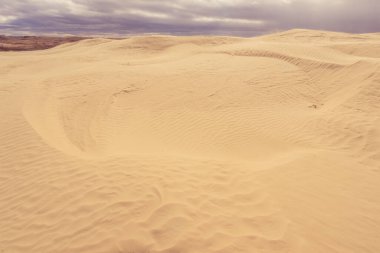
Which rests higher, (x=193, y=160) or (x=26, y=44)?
(x=26, y=44)

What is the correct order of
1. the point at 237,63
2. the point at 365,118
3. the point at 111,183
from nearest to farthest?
1. the point at 111,183
2. the point at 365,118
3. the point at 237,63

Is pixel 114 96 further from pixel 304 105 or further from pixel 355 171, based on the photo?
pixel 355 171

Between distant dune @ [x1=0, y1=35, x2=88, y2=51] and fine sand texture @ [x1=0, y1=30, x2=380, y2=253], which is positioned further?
distant dune @ [x1=0, y1=35, x2=88, y2=51]

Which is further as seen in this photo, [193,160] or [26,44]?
[26,44]

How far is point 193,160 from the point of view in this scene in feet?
19.5

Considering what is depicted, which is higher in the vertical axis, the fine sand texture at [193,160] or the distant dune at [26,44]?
the distant dune at [26,44]

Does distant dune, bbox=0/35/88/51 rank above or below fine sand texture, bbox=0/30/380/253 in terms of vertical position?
above

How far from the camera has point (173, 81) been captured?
38.1 ft

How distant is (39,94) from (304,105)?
9191 millimetres

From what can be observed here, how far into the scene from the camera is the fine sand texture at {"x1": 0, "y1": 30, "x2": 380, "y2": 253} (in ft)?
13.3

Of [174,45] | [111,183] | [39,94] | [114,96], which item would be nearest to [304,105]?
[114,96]

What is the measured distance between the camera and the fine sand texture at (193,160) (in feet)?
13.3

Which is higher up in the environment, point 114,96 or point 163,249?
Result: point 114,96

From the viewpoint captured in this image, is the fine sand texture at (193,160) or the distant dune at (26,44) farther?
the distant dune at (26,44)
